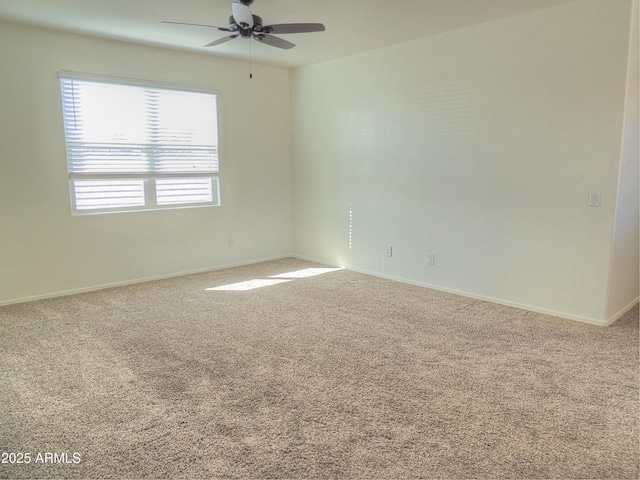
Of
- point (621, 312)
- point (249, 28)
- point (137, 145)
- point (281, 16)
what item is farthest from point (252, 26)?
point (621, 312)

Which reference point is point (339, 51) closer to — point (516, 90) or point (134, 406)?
point (516, 90)

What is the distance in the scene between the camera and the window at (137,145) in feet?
14.6

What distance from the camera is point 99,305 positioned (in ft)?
13.7

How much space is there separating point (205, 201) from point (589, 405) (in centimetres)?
449

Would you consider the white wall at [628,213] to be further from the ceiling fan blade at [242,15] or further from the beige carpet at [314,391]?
the ceiling fan blade at [242,15]

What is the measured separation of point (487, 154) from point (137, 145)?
368cm

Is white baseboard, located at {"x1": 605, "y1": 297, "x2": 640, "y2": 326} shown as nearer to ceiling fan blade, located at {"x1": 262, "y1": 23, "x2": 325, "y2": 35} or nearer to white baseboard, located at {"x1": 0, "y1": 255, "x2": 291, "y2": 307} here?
ceiling fan blade, located at {"x1": 262, "y1": 23, "x2": 325, "y2": 35}

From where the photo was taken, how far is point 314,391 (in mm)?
2572

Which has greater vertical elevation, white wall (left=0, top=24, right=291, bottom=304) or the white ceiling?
the white ceiling

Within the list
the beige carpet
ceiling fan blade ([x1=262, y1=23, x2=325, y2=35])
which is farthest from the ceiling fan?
the beige carpet

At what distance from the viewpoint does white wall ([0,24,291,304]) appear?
4.09 metres

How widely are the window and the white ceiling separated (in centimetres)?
59

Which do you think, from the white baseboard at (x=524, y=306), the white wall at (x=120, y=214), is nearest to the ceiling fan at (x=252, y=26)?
the white wall at (x=120, y=214)

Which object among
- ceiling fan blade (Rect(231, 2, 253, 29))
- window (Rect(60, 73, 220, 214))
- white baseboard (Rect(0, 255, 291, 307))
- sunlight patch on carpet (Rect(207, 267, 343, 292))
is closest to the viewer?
ceiling fan blade (Rect(231, 2, 253, 29))
